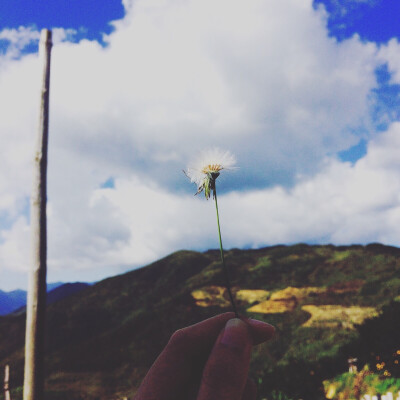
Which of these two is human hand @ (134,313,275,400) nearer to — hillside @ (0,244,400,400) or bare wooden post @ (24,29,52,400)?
bare wooden post @ (24,29,52,400)

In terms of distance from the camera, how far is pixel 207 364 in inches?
59.0

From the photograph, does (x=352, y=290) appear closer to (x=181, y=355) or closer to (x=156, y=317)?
(x=156, y=317)

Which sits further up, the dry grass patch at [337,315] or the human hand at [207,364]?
the human hand at [207,364]

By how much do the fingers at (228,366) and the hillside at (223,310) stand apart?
350 inches

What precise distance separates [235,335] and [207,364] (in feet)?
0.58

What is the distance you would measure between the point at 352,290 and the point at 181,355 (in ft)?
60.3

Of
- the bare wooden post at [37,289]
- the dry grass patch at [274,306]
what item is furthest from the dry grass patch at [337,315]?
the bare wooden post at [37,289]

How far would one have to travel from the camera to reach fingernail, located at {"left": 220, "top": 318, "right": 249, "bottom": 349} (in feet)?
5.01

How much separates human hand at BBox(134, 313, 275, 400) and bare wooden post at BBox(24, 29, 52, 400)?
416 centimetres

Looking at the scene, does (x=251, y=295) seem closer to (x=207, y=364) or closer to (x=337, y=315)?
(x=337, y=315)

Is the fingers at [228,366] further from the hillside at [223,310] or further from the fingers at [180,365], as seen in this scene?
the hillside at [223,310]

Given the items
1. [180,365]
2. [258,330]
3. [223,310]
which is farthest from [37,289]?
[223,310]

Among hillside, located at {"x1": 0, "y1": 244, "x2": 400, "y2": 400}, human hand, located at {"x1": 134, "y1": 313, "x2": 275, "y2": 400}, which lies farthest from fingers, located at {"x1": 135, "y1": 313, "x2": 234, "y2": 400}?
hillside, located at {"x1": 0, "y1": 244, "x2": 400, "y2": 400}

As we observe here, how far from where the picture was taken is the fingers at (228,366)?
143cm
